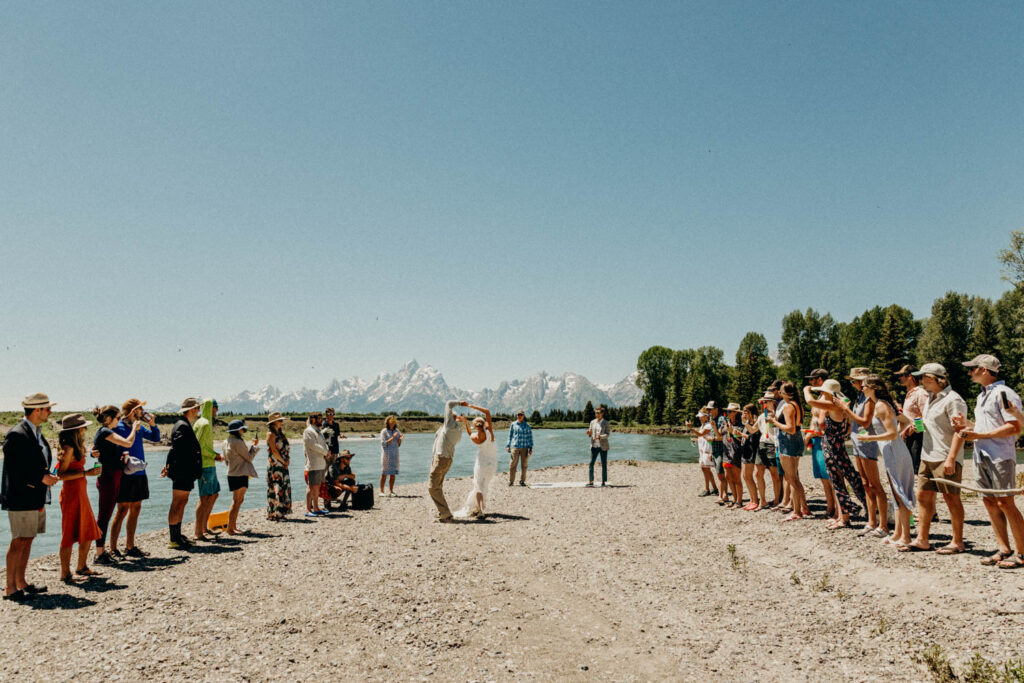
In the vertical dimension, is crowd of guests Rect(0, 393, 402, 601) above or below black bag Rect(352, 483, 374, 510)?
above

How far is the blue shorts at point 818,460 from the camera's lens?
32.8 feet

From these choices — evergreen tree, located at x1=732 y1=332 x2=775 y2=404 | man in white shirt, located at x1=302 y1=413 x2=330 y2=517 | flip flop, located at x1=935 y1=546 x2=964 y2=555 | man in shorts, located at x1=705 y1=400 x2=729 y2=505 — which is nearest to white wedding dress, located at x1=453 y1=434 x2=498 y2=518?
man in white shirt, located at x1=302 y1=413 x2=330 y2=517

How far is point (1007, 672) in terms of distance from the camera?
4.61m

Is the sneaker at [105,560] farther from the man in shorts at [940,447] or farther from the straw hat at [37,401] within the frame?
the man in shorts at [940,447]

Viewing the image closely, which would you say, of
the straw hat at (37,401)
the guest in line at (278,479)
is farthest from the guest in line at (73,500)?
the guest in line at (278,479)

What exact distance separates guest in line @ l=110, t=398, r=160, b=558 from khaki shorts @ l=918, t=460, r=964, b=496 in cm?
1203

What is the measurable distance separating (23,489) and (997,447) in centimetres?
1262

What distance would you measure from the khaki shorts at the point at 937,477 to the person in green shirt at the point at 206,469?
11.8 m

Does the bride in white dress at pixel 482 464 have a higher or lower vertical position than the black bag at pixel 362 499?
higher

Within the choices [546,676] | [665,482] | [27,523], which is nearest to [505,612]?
[546,676]

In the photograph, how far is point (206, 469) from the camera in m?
10.4

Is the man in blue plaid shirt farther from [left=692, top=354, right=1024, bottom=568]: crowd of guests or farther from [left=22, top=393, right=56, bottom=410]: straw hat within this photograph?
[left=22, top=393, right=56, bottom=410]: straw hat

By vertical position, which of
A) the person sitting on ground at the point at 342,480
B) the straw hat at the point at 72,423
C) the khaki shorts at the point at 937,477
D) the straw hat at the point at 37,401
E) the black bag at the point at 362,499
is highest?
the straw hat at the point at 37,401

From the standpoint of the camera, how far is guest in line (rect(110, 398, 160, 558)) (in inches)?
358
